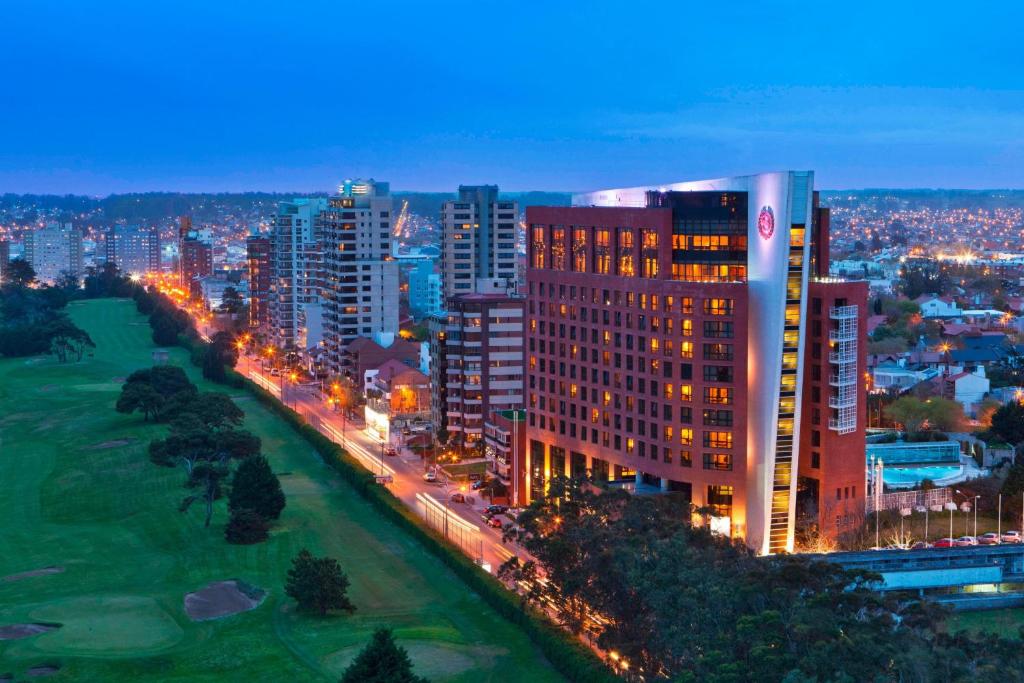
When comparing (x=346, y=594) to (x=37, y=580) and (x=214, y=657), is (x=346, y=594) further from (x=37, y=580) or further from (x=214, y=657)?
(x=37, y=580)

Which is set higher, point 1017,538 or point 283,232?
point 283,232

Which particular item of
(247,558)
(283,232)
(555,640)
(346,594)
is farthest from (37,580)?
(283,232)

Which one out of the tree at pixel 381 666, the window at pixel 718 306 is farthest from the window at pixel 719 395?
the tree at pixel 381 666

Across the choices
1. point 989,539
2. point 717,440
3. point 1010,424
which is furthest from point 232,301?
point 989,539

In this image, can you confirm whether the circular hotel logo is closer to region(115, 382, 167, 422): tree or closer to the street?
the street

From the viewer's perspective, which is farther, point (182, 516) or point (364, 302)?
point (364, 302)

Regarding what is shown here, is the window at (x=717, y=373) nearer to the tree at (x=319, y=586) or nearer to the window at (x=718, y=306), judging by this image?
the window at (x=718, y=306)

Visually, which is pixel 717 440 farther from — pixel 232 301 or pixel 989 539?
pixel 232 301
